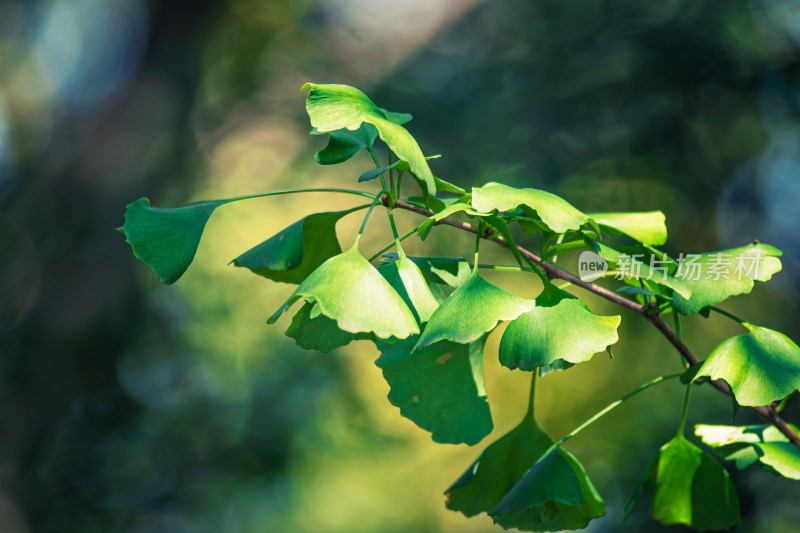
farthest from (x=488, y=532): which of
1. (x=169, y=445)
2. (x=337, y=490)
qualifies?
(x=169, y=445)

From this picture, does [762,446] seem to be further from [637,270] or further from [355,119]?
[355,119]

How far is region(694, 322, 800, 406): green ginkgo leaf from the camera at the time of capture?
1.54ft

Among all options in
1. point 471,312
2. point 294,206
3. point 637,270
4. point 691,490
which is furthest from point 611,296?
point 294,206

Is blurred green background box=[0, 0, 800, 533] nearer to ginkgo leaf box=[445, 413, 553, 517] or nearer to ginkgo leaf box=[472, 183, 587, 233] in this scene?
ginkgo leaf box=[445, 413, 553, 517]

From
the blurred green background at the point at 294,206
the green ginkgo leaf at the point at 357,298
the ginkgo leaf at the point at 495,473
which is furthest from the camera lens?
the blurred green background at the point at 294,206

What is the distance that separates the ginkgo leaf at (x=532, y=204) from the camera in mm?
443

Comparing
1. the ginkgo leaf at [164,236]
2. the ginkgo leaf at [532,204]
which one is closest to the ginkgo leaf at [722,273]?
the ginkgo leaf at [532,204]

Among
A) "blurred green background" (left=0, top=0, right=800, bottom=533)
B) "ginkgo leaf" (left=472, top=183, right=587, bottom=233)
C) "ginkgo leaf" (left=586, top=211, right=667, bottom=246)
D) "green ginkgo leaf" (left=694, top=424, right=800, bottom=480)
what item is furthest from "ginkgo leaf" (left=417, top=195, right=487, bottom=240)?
"blurred green background" (left=0, top=0, right=800, bottom=533)

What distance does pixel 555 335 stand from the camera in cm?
45

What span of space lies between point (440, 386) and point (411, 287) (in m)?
0.13

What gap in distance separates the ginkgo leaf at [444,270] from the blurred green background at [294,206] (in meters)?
1.60

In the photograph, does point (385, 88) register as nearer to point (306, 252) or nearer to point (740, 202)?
point (740, 202)

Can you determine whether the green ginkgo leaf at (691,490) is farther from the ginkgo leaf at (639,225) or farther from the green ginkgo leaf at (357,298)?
the green ginkgo leaf at (357,298)

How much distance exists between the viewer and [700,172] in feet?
7.20
